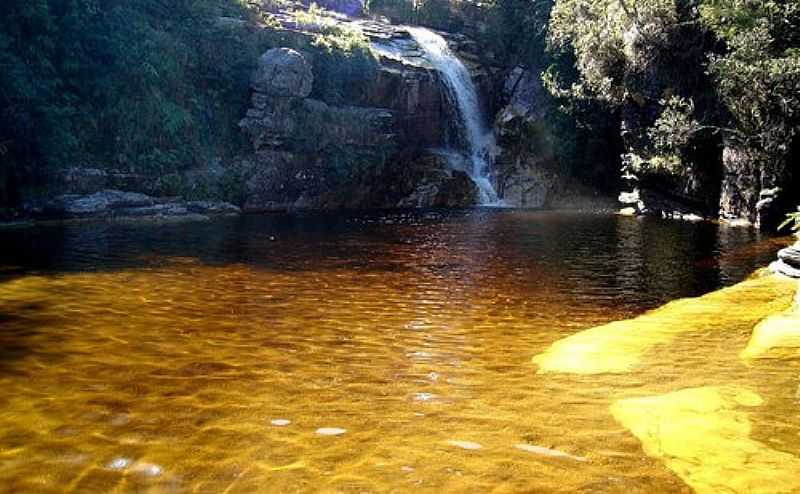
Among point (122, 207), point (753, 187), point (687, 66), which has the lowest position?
point (122, 207)

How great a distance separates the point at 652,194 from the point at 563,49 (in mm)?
9349

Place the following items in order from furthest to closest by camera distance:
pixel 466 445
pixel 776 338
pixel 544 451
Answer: pixel 776 338
pixel 466 445
pixel 544 451

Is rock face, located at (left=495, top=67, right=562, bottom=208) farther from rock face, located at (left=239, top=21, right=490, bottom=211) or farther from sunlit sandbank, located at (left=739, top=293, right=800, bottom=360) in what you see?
sunlit sandbank, located at (left=739, top=293, right=800, bottom=360)

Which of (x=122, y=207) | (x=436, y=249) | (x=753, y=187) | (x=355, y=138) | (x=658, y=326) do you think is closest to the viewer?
(x=658, y=326)

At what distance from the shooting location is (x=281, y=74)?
2811 cm

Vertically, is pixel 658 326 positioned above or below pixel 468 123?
below

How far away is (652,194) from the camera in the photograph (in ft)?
91.8

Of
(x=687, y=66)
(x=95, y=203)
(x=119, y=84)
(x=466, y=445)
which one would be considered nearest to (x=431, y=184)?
(x=687, y=66)

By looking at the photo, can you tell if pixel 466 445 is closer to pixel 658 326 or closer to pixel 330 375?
pixel 330 375

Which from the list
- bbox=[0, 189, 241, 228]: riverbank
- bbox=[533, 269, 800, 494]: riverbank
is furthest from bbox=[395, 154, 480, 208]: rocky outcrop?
bbox=[533, 269, 800, 494]: riverbank

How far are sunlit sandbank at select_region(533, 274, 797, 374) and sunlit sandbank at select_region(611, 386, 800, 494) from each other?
107 cm

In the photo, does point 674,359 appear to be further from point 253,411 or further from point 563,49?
point 563,49

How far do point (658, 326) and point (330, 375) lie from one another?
4373 mm

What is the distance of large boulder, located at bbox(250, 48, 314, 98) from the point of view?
28.1m
